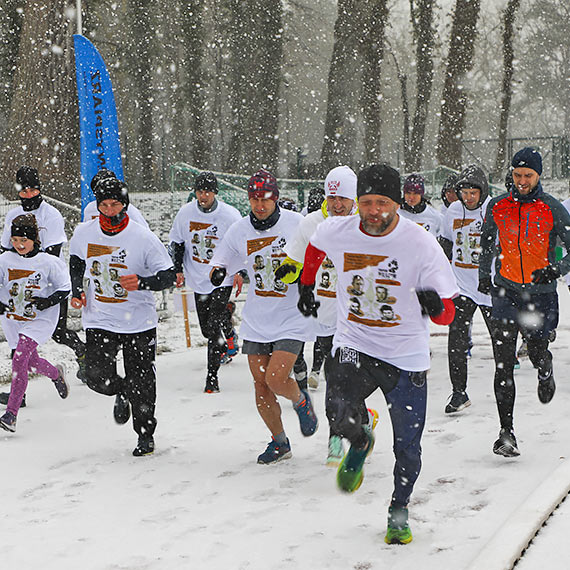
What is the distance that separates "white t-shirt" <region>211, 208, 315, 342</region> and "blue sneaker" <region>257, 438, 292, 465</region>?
734 mm

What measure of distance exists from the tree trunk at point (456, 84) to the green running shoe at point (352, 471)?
24.8 metres

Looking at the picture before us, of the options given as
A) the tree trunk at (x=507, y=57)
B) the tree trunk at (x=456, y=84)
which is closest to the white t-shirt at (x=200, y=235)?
the tree trunk at (x=456, y=84)

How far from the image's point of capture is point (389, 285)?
4.85 meters

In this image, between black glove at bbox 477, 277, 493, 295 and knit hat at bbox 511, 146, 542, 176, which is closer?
knit hat at bbox 511, 146, 542, 176

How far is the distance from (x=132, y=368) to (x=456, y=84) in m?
A: 23.7

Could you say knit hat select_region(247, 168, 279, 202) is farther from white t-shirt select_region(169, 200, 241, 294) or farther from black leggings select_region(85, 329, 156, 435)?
white t-shirt select_region(169, 200, 241, 294)

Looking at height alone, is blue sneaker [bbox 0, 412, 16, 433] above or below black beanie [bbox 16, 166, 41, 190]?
below

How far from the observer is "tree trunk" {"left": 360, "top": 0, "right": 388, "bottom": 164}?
84.6ft

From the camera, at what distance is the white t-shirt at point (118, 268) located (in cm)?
668

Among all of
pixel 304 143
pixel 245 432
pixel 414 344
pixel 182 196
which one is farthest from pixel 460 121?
pixel 304 143

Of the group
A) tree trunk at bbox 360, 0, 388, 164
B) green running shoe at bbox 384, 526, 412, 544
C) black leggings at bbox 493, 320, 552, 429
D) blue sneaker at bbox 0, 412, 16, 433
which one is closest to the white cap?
black leggings at bbox 493, 320, 552, 429

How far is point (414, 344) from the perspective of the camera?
16.1ft

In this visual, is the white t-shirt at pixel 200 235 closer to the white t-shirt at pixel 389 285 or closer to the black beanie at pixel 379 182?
the white t-shirt at pixel 389 285

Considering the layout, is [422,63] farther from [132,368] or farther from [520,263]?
[132,368]
